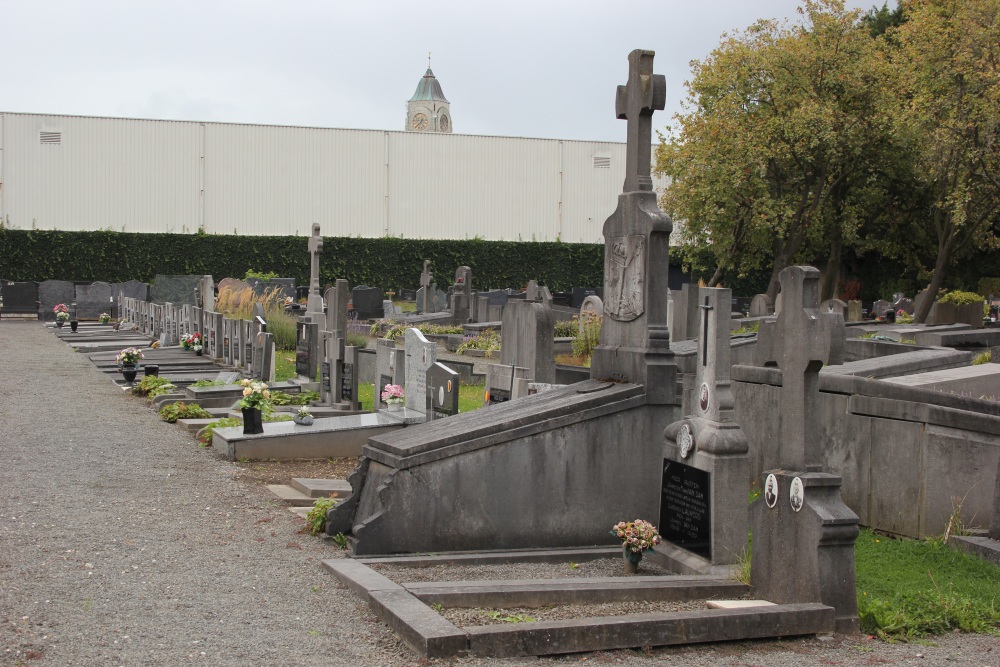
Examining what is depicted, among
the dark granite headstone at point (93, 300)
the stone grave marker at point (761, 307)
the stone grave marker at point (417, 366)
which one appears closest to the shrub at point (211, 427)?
the stone grave marker at point (417, 366)

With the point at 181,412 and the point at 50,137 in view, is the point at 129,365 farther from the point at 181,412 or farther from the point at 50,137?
the point at 50,137

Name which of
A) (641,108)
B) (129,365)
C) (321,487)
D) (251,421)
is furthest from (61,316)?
(641,108)

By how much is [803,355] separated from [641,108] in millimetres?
2858

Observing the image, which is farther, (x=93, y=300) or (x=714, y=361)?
(x=93, y=300)

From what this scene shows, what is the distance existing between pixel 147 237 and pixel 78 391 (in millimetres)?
25275

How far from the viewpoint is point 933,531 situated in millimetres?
7348

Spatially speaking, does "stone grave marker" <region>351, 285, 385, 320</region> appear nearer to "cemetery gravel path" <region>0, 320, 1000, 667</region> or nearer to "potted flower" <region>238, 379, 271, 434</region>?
"potted flower" <region>238, 379, 271, 434</region>

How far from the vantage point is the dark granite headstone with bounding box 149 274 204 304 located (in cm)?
3112

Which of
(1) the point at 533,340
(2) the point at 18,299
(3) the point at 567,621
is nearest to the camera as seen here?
(3) the point at 567,621

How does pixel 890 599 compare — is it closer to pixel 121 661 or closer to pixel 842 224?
pixel 121 661

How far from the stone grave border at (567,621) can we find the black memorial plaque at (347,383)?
676 centimetres

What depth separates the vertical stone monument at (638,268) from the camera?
745cm

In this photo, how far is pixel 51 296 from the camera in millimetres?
32188

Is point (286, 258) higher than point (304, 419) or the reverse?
higher
